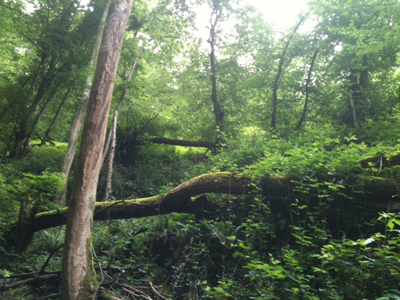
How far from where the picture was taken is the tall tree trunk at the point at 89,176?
4.40 metres

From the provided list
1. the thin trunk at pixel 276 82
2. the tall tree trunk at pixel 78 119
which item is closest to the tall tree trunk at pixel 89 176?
the tall tree trunk at pixel 78 119

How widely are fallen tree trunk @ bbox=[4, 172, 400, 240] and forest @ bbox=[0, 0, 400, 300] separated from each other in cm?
3

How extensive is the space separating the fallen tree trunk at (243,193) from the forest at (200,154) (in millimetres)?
29

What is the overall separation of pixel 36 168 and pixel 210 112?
27.8 feet

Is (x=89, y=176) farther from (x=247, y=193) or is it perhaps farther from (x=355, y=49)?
(x=355, y=49)

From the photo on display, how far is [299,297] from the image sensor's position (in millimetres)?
3590

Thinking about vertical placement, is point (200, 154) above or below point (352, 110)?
below

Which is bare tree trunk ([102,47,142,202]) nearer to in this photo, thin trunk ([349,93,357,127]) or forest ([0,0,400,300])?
forest ([0,0,400,300])

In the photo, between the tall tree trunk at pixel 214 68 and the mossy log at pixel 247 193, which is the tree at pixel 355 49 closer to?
the tall tree trunk at pixel 214 68

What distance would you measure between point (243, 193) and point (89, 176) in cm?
290

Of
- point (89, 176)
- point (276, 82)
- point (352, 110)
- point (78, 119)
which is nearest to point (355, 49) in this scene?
point (352, 110)

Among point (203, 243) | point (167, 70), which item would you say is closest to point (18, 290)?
point (203, 243)

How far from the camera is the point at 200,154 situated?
53.5ft

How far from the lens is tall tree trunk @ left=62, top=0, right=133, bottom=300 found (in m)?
4.40
